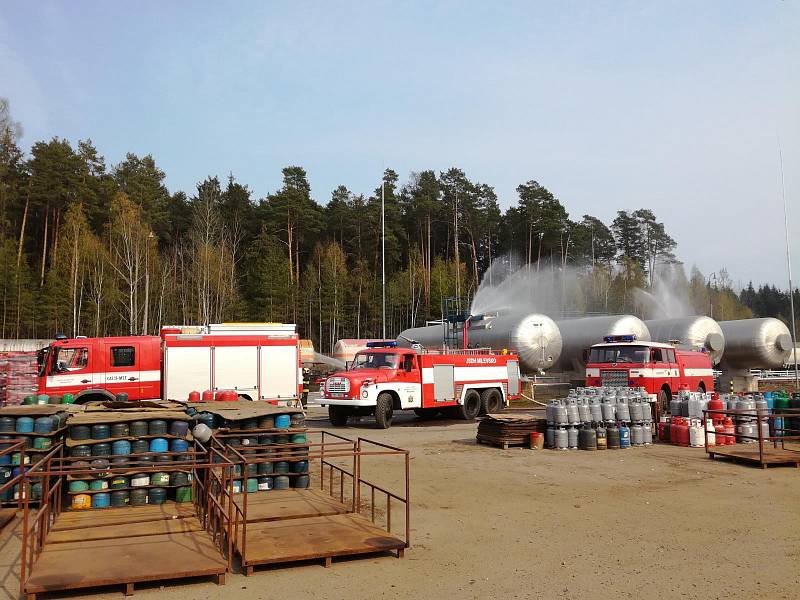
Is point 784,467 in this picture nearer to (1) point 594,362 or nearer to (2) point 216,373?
(1) point 594,362

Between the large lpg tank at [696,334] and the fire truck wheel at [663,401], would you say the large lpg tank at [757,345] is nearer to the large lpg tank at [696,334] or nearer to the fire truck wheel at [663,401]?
the large lpg tank at [696,334]

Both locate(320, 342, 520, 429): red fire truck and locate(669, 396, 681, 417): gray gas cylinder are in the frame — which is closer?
locate(669, 396, 681, 417): gray gas cylinder

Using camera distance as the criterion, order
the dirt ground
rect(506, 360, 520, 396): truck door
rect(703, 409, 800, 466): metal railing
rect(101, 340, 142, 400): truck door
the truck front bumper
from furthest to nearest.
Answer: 1. rect(506, 360, 520, 396): truck door
2. the truck front bumper
3. rect(101, 340, 142, 400): truck door
4. rect(703, 409, 800, 466): metal railing
5. the dirt ground

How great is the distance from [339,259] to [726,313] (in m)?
65.0

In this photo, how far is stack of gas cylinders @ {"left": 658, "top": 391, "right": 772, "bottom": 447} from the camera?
1766cm

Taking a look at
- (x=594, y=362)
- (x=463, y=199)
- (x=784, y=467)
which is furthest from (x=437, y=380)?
(x=463, y=199)

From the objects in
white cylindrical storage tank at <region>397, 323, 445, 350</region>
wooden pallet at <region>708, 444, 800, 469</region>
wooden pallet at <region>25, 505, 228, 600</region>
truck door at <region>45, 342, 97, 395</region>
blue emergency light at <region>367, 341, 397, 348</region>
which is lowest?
wooden pallet at <region>708, 444, 800, 469</region>

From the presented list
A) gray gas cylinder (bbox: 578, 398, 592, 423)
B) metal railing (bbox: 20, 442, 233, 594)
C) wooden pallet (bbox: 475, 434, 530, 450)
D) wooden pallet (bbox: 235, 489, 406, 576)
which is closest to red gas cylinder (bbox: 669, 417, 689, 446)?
gray gas cylinder (bbox: 578, 398, 592, 423)

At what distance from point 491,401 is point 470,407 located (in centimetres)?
100

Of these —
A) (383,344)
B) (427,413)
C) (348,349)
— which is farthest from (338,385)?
(348,349)

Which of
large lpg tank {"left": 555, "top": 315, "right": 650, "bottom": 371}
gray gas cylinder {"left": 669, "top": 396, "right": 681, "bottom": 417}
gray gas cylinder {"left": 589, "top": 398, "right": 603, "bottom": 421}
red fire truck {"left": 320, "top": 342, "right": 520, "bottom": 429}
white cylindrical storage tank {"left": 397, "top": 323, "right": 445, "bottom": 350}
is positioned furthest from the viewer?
white cylindrical storage tank {"left": 397, "top": 323, "right": 445, "bottom": 350}

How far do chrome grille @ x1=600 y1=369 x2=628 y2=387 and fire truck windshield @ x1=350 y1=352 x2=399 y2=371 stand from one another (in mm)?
7780

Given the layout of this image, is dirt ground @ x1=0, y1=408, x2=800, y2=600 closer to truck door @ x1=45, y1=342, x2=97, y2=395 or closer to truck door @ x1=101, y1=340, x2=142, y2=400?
truck door @ x1=101, y1=340, x2=142, y2=400

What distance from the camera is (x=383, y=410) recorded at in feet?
68.4
